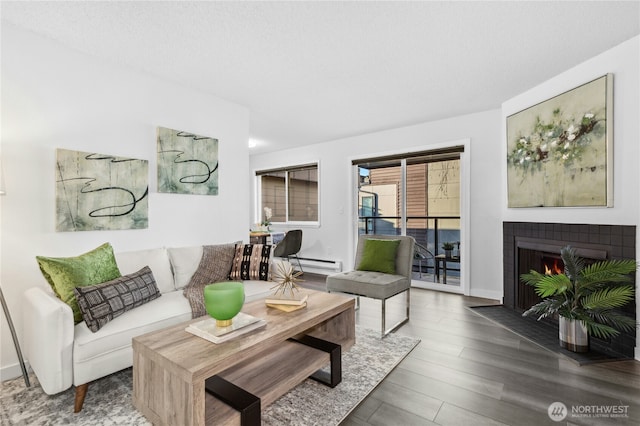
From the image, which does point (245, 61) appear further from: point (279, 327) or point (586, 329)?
point (586, 329)

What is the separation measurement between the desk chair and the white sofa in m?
1.46

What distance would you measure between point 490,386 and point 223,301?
69.8 inches

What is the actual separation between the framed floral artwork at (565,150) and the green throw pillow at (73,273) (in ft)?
12.9

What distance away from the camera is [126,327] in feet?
6.44

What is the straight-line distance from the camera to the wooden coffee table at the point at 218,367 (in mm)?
1332

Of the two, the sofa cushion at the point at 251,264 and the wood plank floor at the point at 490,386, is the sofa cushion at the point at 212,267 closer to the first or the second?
the sofa cushion at the point at 251,264

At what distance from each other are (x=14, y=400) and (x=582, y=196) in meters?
4.44

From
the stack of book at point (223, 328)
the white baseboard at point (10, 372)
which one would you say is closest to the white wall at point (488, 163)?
the stack of book at point (223, 328)

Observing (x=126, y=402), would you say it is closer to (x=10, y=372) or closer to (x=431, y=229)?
(x=10, y=372)

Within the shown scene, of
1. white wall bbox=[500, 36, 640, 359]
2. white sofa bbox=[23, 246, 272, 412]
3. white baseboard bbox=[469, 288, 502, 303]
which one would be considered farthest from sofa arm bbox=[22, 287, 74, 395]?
white baseboard bbox=[469, 288, 502, 303]

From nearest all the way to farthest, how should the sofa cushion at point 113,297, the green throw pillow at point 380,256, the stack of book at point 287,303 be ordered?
the sofa cushion at point 113,297 → the stack of book at point 287,303 → the green throw pillow at point 380,256

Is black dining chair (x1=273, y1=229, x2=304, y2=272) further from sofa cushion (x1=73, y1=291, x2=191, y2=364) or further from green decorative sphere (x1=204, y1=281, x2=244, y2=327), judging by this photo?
green decorative sphere (x1=204, y1=281, x2=244, y2=327)

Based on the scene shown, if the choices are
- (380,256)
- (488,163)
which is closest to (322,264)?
(380,256)

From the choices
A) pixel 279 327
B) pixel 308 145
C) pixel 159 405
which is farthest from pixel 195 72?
pixel 308 145
